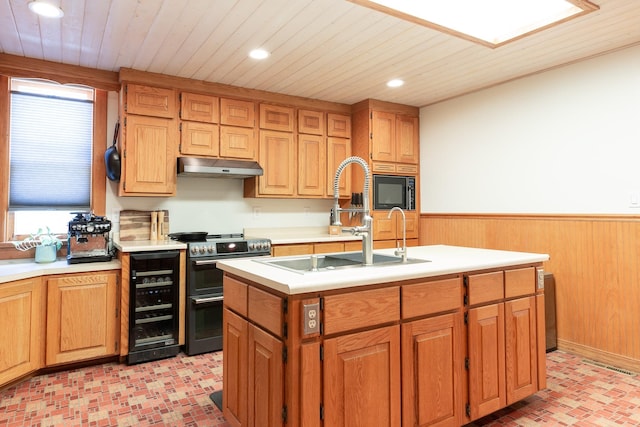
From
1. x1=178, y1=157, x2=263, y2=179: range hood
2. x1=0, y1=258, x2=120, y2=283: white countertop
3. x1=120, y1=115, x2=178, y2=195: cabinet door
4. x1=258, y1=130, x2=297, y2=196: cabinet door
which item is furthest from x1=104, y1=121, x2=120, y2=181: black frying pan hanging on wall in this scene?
x1=258, y1=130, x2=297, y2=196: cabinet door

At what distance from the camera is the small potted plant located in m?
3.15

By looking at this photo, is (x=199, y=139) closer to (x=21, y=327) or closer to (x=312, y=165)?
(x=312, y=165)

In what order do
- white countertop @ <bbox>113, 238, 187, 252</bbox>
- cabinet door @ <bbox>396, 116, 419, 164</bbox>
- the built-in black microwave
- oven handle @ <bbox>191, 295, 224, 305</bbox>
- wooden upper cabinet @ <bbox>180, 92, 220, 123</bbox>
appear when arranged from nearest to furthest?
white countertop @ <bbox>113, 238, 187, 252</bbox> < oven handle @ <bbox>191, 295, 224, 305</bbox> < wooden upper cabinet @ <bbox>180, 92, 220, 123</bbox> < the built-in black microwave < cabinet door @ <bbox>396, 116, 419, 164</bbox>

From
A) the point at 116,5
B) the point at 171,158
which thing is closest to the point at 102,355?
the point at 171,158

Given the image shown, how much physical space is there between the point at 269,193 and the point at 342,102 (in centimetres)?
141

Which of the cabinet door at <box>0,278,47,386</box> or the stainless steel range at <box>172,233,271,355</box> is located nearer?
the cabinet door at <box>0,278,47,386</box>

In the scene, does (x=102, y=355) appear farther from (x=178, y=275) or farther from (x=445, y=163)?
(x=445, y=163)

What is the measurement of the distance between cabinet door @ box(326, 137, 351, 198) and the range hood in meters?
0.94

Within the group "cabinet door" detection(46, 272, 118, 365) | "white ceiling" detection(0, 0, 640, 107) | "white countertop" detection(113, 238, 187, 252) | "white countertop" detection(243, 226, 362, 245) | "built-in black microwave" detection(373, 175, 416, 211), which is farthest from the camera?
"built-in black microwave" detection(373, 175, 416, 211)

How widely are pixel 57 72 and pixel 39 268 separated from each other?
5.49 feet

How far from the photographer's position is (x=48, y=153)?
351cm

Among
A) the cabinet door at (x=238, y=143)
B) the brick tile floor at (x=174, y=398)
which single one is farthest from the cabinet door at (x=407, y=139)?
the brick tile floor at (x=174, y=398)

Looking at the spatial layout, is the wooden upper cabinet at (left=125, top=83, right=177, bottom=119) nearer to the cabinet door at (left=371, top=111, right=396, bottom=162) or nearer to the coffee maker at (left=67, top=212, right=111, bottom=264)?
the coffee maker at (left=67, top=212, right=111, bottom=264)

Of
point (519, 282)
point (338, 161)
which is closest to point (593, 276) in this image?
point (519, 282)
